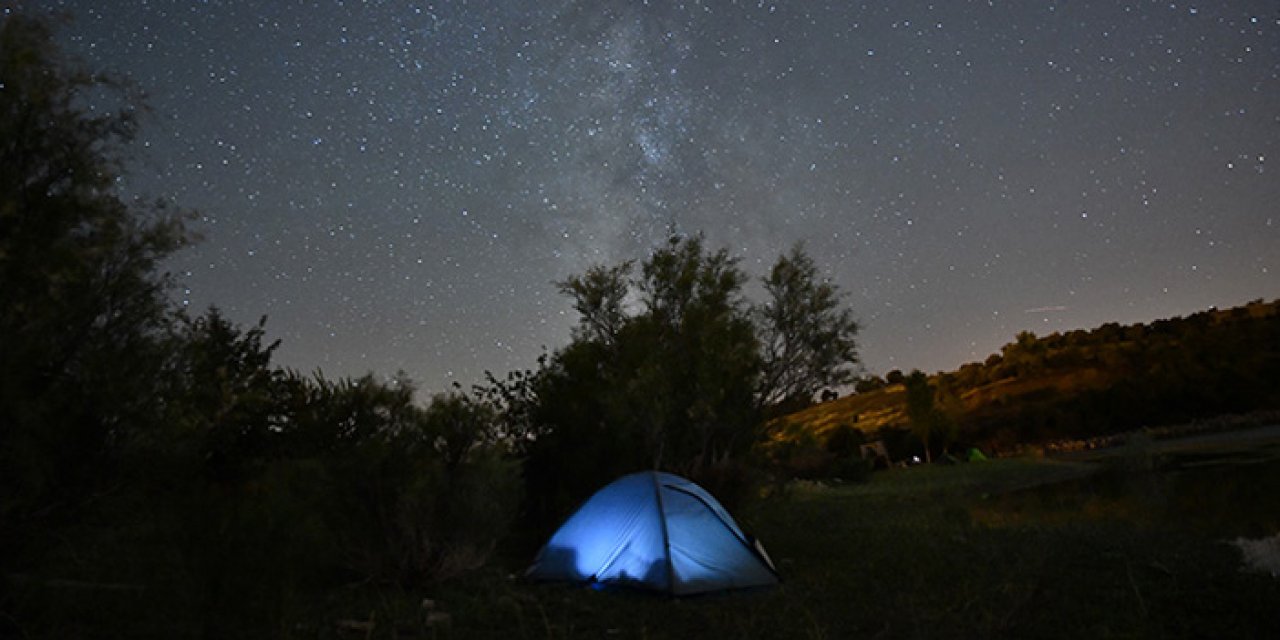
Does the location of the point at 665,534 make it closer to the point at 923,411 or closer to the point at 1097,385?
the point at 923,411

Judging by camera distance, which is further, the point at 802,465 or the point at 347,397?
the point at 802,465

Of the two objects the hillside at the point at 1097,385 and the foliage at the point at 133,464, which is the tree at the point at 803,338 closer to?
the hillside at the point at 1097,385

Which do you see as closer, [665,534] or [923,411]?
[665,534]

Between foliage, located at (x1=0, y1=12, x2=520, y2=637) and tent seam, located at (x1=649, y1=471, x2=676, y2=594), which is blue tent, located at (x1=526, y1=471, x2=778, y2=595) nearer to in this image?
tent seam, located at (x1=649, y1=471, x2=676, y2=594)

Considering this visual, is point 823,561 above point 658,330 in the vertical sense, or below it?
below

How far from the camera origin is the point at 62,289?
A: 7848mm

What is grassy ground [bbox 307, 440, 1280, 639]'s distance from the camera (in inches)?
276

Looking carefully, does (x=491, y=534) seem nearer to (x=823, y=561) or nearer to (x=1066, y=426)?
(x=823, y=561)

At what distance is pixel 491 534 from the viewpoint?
10570 mm

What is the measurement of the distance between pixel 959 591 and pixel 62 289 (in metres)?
9.95

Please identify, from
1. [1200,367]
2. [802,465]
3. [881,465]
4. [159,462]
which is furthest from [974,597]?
[1200,367]

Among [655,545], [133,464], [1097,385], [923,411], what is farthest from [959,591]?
[1097,385]

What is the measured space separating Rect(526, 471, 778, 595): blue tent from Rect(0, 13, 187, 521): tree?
17.5 feet

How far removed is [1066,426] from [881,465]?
15937 mm
